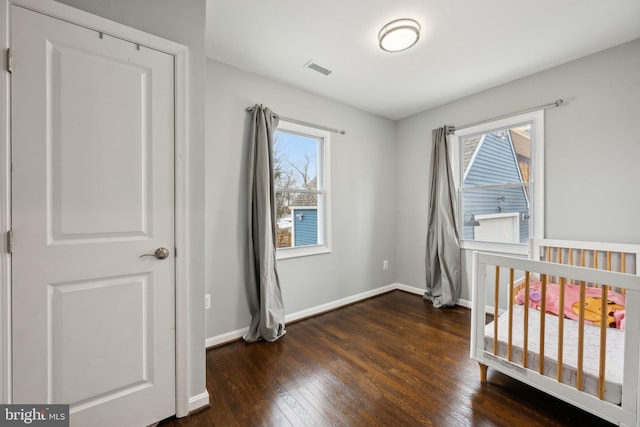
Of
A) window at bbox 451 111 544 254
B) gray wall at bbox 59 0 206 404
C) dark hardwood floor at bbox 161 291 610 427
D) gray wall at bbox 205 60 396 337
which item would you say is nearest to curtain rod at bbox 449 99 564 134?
window at bbox 451 111 544 254

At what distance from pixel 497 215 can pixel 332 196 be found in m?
1.89

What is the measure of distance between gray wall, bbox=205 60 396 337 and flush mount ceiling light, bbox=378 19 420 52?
1.12 meters

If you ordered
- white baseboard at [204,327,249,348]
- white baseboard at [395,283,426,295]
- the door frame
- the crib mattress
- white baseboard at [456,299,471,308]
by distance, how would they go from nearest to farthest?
1. the door frame
2. the crib mattress
3. white baseboard at [204,327,249,348]
4. white baseboard at [456,299,471,308]
5. white baseboard at [395,283,426,295]

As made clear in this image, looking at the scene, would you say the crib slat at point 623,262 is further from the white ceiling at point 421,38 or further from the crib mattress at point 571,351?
the white ceiling at point 421,38

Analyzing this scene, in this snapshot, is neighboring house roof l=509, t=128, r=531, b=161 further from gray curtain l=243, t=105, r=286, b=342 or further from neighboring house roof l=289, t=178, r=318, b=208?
gray curtain l=243, t=105, r=286, b=342

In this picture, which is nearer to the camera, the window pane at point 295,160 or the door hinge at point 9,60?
the door hinge at point 9,60

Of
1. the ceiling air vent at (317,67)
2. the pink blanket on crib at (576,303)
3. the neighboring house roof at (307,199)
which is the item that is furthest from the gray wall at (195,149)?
the pink blanket on crib at (576,303)

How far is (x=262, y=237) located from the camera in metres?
2.37

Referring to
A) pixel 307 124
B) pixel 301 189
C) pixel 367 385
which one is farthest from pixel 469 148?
pixel 367 385

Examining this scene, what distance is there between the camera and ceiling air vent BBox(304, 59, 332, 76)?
2.37 meters

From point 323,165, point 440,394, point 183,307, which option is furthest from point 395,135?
point 183,307

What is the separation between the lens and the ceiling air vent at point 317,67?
93.1 inches

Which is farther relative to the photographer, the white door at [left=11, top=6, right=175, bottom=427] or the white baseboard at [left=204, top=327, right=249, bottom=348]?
the white baseboard at [left=204, top=327, right=249, bottom=348]

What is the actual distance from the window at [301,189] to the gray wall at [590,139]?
1981 millimetres
